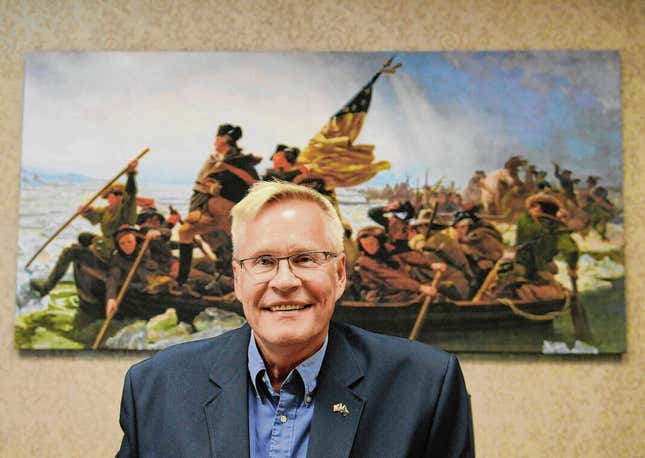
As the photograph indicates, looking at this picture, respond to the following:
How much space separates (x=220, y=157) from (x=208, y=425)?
1.56 metres

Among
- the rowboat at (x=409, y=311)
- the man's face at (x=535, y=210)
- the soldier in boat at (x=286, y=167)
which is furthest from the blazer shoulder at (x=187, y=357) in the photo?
the man's face at (x=535, y=210)

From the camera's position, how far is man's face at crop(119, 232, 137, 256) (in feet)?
8.48

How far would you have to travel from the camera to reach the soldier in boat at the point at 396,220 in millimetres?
2525

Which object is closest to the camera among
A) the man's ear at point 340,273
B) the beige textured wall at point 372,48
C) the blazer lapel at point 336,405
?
the blazer lapel at point 336,405

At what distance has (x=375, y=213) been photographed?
2539 mm

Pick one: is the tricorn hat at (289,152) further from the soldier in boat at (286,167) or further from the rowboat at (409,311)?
the rowboat at (409,311)

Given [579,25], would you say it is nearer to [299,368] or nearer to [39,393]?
[299,368]

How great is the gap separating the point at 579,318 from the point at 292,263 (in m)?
1.71

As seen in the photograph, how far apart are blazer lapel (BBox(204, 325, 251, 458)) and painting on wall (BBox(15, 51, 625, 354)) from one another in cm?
122

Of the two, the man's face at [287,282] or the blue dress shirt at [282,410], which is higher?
the man's face at [287,282]

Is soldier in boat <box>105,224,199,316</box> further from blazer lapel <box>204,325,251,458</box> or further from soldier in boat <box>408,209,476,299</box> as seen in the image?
blazer lapel <box>204,325,251,458</box>

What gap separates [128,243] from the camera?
2.59 m

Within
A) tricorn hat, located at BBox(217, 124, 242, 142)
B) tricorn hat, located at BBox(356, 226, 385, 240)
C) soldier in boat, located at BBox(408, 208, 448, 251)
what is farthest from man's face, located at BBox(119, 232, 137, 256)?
soldier in boat, located at BBox(408, 208, 448, 251)

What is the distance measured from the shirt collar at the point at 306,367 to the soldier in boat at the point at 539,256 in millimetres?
1426
